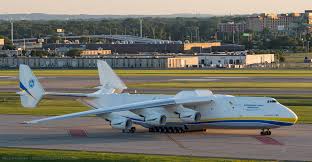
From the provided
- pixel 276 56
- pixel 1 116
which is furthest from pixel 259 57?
pixel 1 116

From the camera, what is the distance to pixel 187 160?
39.3 m

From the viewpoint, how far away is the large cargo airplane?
161ft

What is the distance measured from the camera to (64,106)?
70.8m

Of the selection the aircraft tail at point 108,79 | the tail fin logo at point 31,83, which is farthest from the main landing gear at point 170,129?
the tail fin logo at point 31,83

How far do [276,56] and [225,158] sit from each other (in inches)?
5893

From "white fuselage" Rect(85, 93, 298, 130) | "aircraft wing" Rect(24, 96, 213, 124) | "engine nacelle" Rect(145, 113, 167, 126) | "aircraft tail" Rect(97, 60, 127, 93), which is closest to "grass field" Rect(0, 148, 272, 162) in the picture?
"aircraft wing" Rect(24, 96, 213, 124)

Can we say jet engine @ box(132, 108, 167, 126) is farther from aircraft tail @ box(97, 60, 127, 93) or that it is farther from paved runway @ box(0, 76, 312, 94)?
paved runway @ box(0, 76, 312, 94)

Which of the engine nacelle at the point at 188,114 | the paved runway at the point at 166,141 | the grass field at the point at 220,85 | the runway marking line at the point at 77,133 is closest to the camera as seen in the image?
the paved runway at the point at 166,141

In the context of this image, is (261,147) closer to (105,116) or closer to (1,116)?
(105,116)

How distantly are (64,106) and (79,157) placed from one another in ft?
102

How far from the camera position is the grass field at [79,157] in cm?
3878

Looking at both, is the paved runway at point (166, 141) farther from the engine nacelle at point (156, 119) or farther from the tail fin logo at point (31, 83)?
the tail fin logo at point (31, 83)

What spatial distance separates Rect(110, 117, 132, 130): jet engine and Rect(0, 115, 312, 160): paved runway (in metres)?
0.48

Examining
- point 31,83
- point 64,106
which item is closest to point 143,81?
point 64,106
